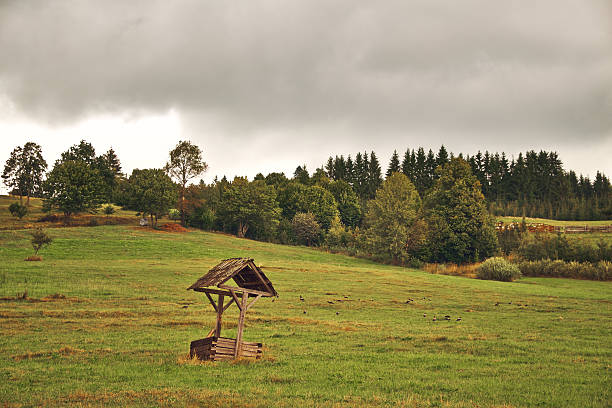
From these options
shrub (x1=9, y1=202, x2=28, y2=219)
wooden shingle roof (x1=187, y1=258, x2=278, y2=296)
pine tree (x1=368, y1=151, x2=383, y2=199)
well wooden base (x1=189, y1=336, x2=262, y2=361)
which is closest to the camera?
wooden shingle roof (x1=187, y1=258, x2=278, y2=296)

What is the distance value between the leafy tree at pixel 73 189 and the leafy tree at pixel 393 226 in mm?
59340

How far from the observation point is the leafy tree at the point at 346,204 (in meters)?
152

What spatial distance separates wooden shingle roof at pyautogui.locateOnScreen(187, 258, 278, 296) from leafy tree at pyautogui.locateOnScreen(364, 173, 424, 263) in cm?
7199

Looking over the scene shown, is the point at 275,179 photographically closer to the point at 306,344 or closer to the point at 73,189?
the point at 73,189

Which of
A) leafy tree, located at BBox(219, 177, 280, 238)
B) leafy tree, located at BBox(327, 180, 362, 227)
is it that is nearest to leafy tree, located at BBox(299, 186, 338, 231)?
leafy tree, located at BBox(327, 180, 362, 227)

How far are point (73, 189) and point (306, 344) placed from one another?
3498 inches

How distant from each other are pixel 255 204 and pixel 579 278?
237 ft

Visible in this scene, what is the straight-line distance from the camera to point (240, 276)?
66.2 ft

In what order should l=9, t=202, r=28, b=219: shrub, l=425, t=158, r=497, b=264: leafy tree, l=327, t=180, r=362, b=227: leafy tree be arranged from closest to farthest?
1. l=425, t=158, r=497, b=264: leafy tree
2. l=9, t=202, r=28, b=219: shrub
3. l=327, t=180, r=362, b=227: leafy tree

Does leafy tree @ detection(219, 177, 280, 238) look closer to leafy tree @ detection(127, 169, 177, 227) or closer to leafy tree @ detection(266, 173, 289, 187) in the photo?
leafy tree @ detection(127, 169, 177, 227)

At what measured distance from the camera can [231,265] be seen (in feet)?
64.1

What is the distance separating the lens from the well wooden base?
61.0ft

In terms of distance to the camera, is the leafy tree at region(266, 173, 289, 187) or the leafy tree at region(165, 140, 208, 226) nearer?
the leafy tree at region(165, 140, 208, 226)

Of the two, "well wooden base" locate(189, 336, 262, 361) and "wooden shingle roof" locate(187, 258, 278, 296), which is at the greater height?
"wooden shingle roof" locate(187, 258, 278, 296)
